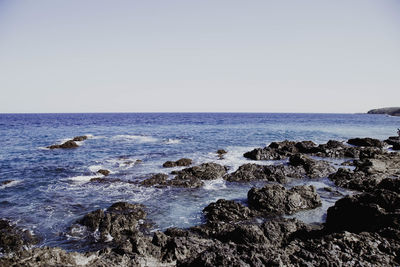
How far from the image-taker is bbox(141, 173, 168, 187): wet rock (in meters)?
19.4

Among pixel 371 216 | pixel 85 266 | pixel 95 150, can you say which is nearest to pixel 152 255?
pixel 85 266

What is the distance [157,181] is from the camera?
1988cm

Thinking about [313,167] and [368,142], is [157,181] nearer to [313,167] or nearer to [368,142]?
[313,167]

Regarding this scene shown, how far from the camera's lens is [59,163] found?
86.6 feet

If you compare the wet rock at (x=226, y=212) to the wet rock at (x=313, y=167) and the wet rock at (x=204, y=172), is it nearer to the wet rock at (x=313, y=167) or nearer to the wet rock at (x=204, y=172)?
the wet rock at (x=204, y=172)

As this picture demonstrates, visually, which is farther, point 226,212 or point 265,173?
point 265,173

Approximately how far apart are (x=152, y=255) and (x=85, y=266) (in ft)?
7.22

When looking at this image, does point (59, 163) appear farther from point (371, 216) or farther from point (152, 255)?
point (371, 216)

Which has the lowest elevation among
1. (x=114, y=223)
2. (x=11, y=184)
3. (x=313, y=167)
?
(x=11, y=184)

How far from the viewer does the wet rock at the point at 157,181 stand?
19.4 metres

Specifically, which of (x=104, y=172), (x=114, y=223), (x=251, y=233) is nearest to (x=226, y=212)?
(x=251, y=233)

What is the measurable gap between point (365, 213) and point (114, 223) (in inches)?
469

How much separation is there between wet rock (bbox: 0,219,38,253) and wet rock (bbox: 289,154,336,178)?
67.8 feet

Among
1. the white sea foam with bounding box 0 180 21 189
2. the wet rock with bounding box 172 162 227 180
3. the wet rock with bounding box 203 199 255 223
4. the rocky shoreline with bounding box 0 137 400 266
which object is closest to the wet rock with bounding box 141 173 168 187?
the rocky shoreline with bounding box 0 137 400 266
